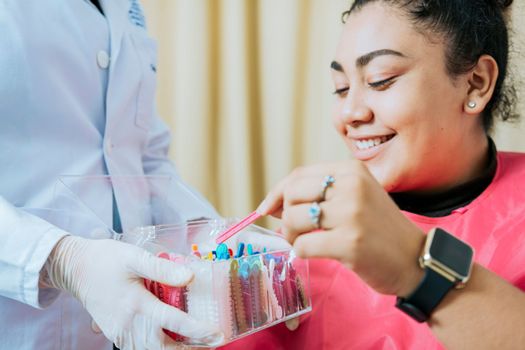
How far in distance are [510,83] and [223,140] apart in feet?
3.16

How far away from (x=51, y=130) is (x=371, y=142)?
627 mm

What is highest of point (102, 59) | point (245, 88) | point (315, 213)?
point (102, 59)

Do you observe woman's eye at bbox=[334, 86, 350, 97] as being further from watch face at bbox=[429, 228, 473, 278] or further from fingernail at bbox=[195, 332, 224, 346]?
fingernail at bbox=[195, 332, 224, 346]

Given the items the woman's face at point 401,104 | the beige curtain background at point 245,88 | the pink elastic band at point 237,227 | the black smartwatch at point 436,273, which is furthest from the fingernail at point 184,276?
the beige curtain background at point 245,88

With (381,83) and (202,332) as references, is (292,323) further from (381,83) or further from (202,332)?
(381,83)

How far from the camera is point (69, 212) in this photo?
891mm

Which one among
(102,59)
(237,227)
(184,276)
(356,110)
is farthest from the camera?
(102,59)

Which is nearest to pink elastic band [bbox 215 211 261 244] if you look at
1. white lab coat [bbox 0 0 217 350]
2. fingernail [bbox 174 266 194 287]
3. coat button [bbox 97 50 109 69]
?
fingernail [bbox 174 266 194 287]

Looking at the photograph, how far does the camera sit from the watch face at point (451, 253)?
585 millimetres

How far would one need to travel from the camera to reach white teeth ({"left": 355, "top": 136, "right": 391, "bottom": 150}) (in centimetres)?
92

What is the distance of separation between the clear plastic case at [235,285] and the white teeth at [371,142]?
252 mm

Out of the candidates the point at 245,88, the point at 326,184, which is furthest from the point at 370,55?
the point at 245,88

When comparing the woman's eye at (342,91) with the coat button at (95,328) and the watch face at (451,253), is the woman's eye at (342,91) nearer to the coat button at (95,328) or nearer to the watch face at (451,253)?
the watch face at (451,253)

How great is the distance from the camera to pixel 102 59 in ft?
3.35
